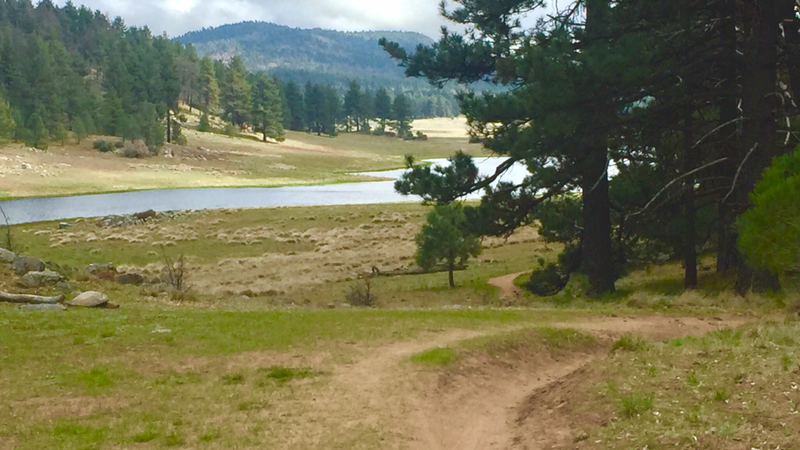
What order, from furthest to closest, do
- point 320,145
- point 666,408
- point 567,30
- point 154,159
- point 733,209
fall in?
point 320,145
point 154,159
point 567,30
point 733,209
point 666,408

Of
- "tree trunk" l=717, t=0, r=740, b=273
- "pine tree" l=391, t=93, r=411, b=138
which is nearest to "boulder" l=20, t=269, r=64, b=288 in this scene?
"tree trunk" l=717, t=0, r=740, b=273

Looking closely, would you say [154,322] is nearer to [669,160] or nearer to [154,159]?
[669,160]

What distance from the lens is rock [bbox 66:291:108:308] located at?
13602 millimetres

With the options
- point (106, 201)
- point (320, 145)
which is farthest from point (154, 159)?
point (320, 145)

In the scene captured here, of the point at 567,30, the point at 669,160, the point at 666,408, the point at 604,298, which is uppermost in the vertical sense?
the point at 567,30

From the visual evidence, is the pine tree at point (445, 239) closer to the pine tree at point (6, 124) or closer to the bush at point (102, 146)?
the pine tree at point (6, 124)

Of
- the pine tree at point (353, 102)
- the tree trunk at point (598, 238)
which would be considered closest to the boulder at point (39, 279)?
the tree trunk at point (598, 238)

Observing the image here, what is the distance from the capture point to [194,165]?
289 ft

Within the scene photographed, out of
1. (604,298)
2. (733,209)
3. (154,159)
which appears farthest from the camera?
(154,159)

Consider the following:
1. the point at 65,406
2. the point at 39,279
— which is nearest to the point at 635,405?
the point at 65,406

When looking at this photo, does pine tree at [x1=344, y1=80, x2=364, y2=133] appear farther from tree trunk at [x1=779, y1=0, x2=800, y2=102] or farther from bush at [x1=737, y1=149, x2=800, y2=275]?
bush at [x1=737, y1=149, x2=800, y2=275]

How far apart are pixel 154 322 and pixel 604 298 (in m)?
11.2

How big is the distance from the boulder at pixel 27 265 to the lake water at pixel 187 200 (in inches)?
1437

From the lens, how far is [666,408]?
6.00 m
